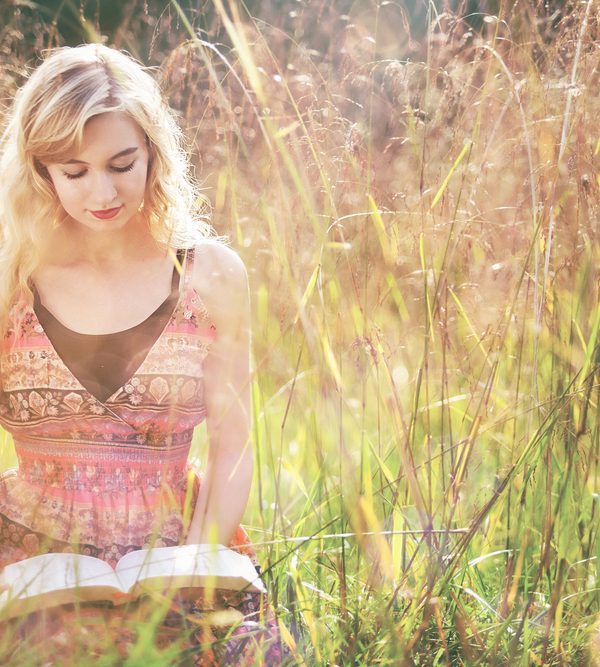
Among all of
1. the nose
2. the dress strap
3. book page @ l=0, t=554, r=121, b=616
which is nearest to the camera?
book page @ l=0, t=554, r=121, b=616

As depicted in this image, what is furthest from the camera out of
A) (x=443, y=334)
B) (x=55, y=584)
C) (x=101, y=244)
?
(x=101, y=244)

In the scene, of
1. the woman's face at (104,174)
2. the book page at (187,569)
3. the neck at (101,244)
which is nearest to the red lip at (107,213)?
the woman's face at (104,174)

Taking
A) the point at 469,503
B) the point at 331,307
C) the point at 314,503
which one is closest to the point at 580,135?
the point at 331,307

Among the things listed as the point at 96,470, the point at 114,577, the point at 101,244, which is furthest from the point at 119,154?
the point at 114,577

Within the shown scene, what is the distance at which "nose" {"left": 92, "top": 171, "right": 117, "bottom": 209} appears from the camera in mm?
1259

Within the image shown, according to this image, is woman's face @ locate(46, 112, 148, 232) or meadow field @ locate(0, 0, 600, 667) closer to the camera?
meadow field @ locate(0, 0, 600, 667)

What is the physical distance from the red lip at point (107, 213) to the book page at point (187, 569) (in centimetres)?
48

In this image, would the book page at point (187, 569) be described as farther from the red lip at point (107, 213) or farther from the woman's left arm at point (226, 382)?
the red lip at point (107, 213)

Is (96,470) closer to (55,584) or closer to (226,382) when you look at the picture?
(226,382)

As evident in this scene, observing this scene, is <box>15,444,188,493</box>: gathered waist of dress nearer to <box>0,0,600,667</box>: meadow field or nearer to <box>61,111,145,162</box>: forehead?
<box>0,0,600,667</box>: meadow field

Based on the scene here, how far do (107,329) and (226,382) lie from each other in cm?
20

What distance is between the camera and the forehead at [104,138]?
127 centimetres

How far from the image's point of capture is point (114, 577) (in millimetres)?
1015

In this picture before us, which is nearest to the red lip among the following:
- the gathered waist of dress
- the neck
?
the neck
